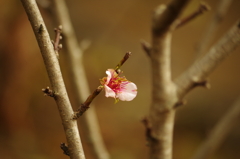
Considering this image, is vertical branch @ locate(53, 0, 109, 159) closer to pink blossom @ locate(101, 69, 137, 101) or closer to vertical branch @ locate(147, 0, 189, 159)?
vertical branch @ locate(147, 0, 189, 159)

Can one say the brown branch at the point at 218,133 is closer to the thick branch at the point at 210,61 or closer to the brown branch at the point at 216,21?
the brown branch at the point at 216,21

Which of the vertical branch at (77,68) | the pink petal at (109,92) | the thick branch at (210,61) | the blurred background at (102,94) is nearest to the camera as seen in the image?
the pink petal at (109,92)

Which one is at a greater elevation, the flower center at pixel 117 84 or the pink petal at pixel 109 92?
the flower center at pixel 117 84

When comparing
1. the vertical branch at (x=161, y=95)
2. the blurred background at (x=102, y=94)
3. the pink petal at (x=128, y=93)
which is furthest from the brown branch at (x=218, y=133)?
the blurred background at (x=102, y=94)

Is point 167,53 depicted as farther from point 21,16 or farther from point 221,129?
point 21,16

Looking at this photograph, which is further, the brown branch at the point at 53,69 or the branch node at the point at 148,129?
the branch node at the point at 148,129

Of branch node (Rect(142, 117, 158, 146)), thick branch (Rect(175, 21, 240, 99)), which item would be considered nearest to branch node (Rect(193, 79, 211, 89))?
thick branch (Rect(175, 21, 240, 99))

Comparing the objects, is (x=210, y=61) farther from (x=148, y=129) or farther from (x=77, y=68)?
(x=77, y=68)
